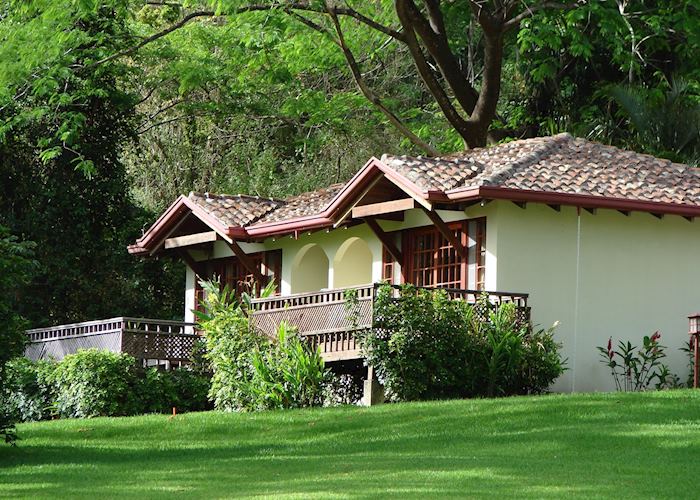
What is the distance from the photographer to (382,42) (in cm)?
3681

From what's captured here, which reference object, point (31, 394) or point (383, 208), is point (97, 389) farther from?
point (383, 208)

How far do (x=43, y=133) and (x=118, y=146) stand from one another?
2919mm

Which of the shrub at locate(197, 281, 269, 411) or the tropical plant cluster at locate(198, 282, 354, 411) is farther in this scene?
the shrub at locate(197, 281, 269, 411)

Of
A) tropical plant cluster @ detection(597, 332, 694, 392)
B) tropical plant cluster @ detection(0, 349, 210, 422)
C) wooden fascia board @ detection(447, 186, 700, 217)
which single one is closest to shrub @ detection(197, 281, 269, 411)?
tropical plant cluster @ detection(0, 349, 210, 422)

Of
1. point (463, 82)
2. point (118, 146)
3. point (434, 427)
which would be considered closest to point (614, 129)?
point (463, 82)

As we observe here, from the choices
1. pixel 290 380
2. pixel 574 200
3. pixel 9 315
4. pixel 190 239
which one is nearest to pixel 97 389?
pixel 290 380

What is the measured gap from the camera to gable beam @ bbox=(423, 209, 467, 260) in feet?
78.3

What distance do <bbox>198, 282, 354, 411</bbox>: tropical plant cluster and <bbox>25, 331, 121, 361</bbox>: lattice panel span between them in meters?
2.34

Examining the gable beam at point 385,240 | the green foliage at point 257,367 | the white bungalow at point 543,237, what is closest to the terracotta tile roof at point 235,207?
the white bungalow at point 543,237

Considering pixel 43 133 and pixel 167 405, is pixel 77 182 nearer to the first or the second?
pixel 43 133

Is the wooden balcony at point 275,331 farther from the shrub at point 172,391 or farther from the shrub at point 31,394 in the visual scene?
the shrub at point 31,394

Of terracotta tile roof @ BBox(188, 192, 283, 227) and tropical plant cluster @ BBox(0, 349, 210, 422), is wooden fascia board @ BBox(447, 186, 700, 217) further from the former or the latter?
terracotta tile roof @ BBox(188, 192, 283, 227)

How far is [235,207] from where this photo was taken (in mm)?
29469

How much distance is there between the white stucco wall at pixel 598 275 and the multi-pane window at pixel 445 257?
1.78 feet
